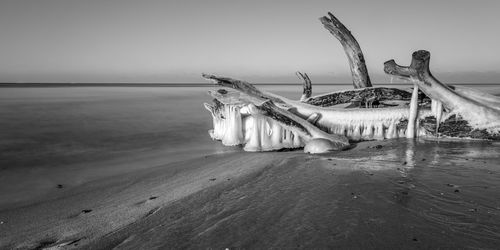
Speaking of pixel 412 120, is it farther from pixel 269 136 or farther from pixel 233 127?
pixel 233 127

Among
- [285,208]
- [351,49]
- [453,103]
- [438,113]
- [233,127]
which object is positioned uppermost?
[351,49]

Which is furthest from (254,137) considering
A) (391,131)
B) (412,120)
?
(412,120)

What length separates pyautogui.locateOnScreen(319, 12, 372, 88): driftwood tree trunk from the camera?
788cm

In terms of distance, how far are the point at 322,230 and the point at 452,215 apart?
1.09 metres

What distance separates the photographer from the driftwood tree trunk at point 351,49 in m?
7.88

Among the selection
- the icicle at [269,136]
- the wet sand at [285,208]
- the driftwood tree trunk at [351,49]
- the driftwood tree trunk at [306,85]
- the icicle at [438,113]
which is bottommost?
the wet sand at [285,208]

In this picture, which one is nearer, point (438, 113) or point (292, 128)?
point (292, 128)

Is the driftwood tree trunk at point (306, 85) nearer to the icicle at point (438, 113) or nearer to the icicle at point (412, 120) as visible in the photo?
the icicle at point (412, 120)

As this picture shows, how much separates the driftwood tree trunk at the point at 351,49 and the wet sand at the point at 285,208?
12.6 feet

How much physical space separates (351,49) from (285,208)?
20.9 feet

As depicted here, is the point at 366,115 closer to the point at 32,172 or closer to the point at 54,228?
the point at 54,228

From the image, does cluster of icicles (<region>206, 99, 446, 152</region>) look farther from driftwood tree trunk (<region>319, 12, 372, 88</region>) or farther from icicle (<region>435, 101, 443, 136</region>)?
driftwood tree trunk (<region>319, 12, 372, 88</region>)

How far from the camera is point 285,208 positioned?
269 centimetres

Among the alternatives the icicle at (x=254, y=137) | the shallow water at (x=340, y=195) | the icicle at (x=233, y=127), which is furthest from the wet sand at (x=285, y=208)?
the icicle at (x=233, y=127)
